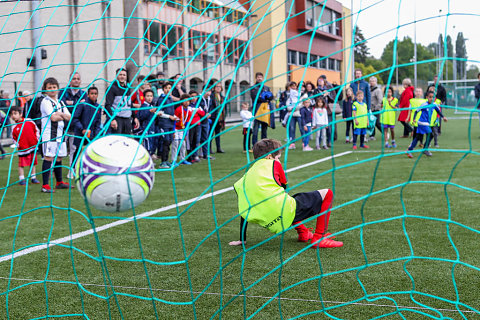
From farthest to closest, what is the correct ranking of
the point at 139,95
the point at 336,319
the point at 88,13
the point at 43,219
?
the point at 88,13
the point at 139,95
the point at 43,219
the point at 336,319

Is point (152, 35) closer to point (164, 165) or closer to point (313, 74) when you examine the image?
point (164, 165)

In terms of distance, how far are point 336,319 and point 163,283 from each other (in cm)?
126

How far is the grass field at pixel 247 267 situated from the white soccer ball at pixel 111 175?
121 mm

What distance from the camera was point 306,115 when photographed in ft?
43.8

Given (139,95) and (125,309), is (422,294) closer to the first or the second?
(125,309)

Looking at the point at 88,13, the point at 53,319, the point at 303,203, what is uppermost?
the point at 88,13

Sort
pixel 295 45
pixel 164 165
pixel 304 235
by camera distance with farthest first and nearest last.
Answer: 1. pixel 295 45
2. pixel 164 165
3. pixel 304 235

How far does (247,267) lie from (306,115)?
9571 mm

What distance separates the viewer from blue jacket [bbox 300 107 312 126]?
13266 millimetres

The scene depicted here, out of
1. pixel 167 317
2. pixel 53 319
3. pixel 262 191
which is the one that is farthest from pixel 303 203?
pixel 53 319

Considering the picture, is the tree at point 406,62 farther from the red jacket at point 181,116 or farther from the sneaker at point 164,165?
the sneaker at point 164,165

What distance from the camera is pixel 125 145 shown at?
3178mm

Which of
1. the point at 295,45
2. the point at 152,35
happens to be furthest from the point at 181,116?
the point at 295,45

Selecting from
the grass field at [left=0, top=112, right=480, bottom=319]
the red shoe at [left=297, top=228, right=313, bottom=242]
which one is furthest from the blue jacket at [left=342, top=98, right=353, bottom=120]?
the red shoe at [left=297, top=228, right=313, bottom=242]
